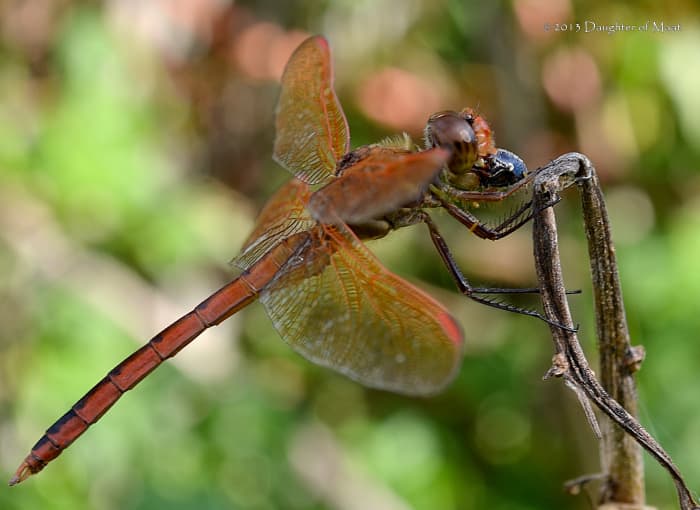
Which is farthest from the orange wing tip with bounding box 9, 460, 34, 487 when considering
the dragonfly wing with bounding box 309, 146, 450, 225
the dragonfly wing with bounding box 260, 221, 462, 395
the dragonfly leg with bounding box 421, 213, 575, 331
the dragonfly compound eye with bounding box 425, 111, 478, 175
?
the dragonfly compound eye with bounding box 425, 111, 478, 175

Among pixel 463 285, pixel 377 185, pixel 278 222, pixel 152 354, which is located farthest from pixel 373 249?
pixel 377 185

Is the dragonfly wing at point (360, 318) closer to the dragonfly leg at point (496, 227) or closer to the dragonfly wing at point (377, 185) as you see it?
the dragonfly wing at point (377, 185)

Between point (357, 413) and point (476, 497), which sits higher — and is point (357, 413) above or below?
above

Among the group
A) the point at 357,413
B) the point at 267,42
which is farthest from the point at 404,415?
the point at 267,42

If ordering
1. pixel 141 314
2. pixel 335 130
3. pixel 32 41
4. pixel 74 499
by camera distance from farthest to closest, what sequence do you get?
1. pixel 32 41
2. pixel 141 314
3. pixel 74 499
4. pixel 335 130

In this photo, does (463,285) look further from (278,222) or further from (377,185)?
(278,222)

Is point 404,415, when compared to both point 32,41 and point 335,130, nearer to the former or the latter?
point 335,130

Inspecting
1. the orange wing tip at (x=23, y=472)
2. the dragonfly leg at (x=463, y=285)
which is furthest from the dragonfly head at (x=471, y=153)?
the orange wing tip at (x=23, y=472)
